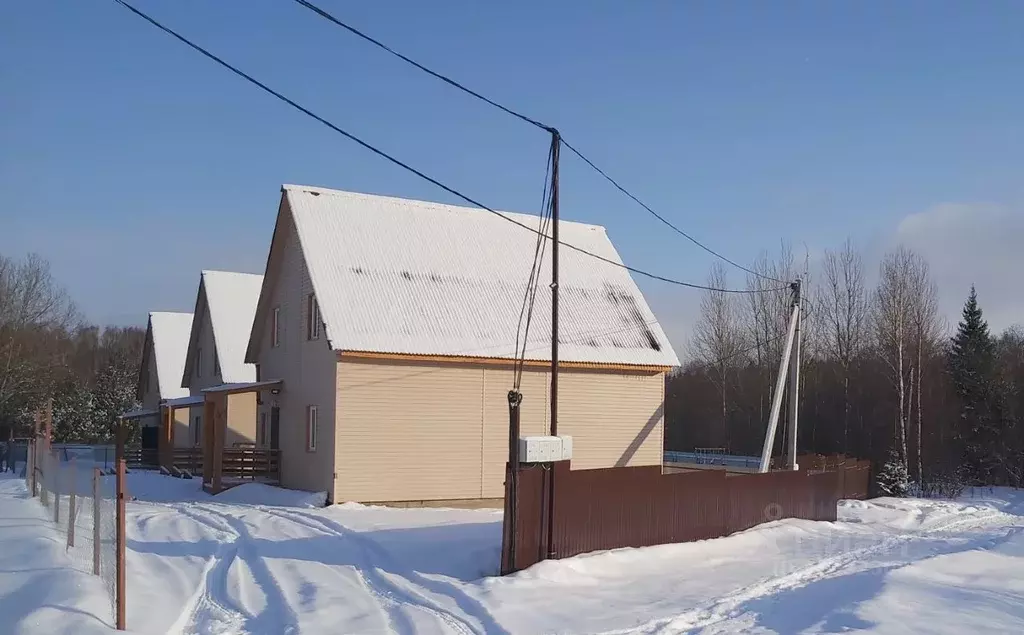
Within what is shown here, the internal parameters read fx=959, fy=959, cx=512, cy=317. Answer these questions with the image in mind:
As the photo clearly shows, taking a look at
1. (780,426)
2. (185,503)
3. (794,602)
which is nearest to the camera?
(794,602)

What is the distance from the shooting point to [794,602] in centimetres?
1136

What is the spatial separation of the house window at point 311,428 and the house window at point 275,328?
361 cm

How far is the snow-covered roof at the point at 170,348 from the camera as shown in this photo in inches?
1682

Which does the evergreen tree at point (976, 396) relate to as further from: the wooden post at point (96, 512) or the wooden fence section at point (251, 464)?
the wooden post at point (96, 512)

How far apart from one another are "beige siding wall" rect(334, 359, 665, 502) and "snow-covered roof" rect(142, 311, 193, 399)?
23319mm

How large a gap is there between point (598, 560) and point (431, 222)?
51.0 feet

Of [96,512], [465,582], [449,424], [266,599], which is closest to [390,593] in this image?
[465,582]

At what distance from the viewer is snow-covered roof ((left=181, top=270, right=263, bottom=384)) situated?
116ft

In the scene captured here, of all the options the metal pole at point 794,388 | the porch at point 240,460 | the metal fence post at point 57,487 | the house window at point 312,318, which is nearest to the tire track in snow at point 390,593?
the metal fence post at point 57,487

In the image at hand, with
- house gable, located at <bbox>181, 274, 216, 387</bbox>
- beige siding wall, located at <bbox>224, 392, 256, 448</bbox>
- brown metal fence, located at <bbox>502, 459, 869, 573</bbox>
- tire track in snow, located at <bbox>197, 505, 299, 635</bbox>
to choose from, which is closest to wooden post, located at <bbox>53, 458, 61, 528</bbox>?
tire track in snow, located at <bbox>197, 505, 299, 635</bbox>

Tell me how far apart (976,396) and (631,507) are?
33.8 meters

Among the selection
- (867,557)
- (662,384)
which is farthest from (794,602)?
(662,384)

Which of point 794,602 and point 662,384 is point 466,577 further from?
point 662,384

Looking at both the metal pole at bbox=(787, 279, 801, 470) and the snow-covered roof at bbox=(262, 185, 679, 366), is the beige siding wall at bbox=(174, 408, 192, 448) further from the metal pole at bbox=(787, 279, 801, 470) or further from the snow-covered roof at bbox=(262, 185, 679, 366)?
the metal pole at bbox=(787, 279, 801, 470)
